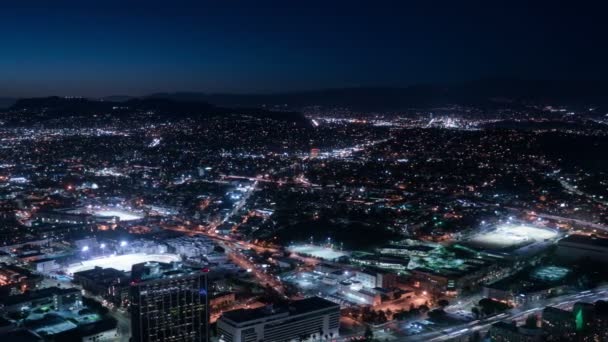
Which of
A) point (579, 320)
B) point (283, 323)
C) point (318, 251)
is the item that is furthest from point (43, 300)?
point (579, 320)

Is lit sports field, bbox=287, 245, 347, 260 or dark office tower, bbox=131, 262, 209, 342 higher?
dark office tower, bbox=131, 262, 209, 342

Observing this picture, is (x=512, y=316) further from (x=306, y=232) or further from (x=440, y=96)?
(x=440, y=96)

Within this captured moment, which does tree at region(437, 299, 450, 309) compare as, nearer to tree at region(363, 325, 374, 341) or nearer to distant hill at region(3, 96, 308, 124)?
tree at region(363, 325, 374, 341)

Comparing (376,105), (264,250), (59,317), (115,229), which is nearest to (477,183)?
(264,250)

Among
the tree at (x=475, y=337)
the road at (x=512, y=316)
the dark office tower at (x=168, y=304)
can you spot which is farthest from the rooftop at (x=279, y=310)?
the tree at (x=475, y=337)

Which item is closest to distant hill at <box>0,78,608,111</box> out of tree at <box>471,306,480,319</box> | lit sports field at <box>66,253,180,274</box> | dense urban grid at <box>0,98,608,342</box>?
dense urban grid at <box>0,98,608,342</box>

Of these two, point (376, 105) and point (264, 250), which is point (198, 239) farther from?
point (376, 105)
